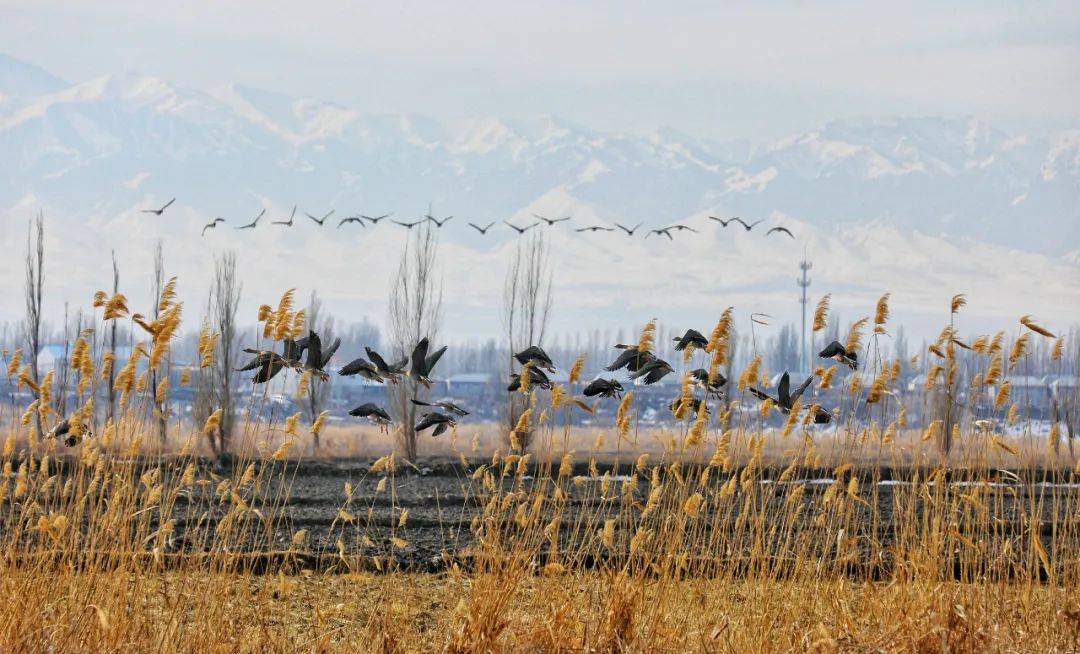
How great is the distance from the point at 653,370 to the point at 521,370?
1.55 feet

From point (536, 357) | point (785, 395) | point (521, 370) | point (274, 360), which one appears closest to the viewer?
point (274, 360)

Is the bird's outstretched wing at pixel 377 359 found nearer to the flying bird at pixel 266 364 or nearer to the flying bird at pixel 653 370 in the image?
the flying bird at pixel 266 364

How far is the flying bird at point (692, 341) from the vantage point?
162 inches

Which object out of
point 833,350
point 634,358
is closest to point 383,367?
point 634,358

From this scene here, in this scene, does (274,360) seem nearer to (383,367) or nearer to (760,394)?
(383,367)

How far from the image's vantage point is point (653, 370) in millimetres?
4145

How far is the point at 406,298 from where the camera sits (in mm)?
13883

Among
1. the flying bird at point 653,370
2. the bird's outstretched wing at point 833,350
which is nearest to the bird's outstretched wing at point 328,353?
the flying bird at point 653,370

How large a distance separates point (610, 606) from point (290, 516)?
4245 mm

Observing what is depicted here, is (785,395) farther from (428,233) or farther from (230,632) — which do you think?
(428,233)

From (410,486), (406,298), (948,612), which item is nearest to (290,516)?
(410,486)

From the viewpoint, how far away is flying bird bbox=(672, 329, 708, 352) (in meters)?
4.12

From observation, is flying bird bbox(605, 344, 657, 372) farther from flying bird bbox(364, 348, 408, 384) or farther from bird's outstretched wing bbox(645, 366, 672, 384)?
flying bird bbox(364, 348, 408, 384)

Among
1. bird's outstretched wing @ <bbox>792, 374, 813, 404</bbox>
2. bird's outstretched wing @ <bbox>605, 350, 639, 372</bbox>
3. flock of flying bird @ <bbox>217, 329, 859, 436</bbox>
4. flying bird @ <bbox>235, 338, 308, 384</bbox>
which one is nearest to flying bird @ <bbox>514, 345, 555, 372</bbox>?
flock of flying bird @ <bbox>217, 329, 859, 436</bbox>
